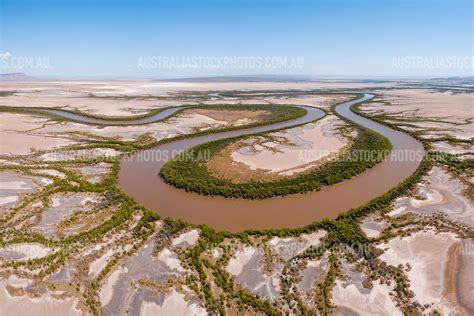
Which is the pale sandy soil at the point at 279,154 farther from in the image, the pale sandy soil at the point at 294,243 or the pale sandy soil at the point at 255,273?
the pale sandy soil at the point at 255,273

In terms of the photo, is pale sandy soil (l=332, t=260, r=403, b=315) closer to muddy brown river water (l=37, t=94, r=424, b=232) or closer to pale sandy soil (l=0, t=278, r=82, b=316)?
muddy brown river water (l=37, t=94, r=424, b=232)

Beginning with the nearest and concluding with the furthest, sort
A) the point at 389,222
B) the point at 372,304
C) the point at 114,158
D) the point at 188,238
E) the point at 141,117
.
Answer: the point at 372,304 → the point at 188,238 → the point at 389,222 → the point at 114,158 → the point at 141,117

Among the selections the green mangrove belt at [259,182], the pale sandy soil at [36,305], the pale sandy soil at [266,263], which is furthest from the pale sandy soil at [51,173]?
the pale sandy soil at [266,263]

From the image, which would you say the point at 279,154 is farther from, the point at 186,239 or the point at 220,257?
the point at 220,257

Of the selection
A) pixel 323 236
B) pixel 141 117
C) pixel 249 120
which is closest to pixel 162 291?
pixel 323 236

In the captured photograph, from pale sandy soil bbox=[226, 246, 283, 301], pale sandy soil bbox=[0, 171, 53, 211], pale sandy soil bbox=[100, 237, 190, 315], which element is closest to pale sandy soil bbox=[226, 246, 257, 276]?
pale sandy soil bbox=[226, 246, 283, 301]

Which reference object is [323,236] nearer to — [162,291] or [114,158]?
[162,291]
